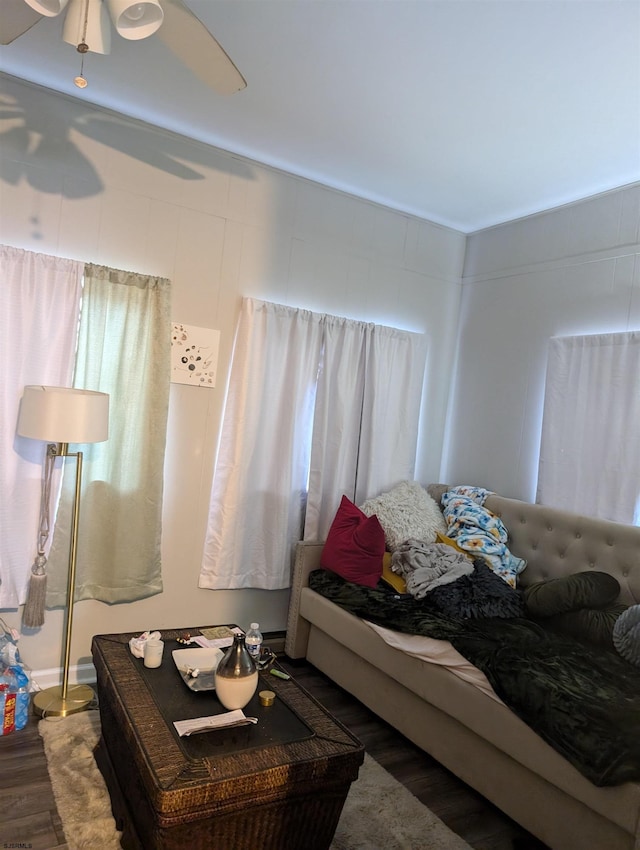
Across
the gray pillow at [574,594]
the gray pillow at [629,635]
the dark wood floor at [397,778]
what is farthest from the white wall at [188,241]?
the gray pillow at [629,635]

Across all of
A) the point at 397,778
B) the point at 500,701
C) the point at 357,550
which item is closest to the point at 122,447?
the point at 357,550

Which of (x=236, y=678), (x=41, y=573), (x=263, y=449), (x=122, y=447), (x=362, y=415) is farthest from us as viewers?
(x=362, y=415)

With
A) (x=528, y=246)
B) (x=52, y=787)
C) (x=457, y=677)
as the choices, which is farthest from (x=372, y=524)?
(x=528, y=246)

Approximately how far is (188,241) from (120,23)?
1577mm

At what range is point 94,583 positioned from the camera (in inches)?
116

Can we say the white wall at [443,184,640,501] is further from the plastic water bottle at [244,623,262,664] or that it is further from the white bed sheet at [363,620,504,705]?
the plastic water bottle at [244,623,262,664]

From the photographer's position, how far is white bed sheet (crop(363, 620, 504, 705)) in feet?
7.42

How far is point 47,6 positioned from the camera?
1516 millimetres

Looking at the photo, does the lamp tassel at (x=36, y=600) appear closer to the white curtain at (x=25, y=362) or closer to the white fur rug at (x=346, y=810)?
the white curtain at (x=25, y=362)

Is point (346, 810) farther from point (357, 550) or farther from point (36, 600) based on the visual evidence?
point (36, 600)

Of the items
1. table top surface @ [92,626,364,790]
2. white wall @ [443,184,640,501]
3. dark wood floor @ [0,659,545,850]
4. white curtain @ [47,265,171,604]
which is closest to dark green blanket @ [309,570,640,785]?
dark wood floor @ [0,659,545,850]

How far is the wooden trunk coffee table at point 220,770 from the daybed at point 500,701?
2.02ft

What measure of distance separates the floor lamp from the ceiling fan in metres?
1.22

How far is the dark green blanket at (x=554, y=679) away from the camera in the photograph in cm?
181
